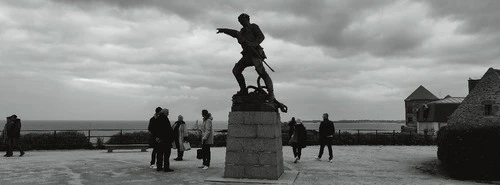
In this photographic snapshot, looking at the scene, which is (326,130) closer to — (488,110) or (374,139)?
(488,110)

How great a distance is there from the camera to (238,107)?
33.8 feet

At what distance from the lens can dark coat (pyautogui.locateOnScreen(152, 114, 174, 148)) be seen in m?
11.0

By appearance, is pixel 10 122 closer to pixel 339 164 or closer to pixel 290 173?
pixel 290 173

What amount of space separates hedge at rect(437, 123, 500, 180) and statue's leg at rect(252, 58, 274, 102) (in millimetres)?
5524

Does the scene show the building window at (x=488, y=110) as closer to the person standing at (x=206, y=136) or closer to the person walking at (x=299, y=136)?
the person walking at (x=299, y=136)

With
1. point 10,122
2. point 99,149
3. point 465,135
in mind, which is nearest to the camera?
point 465,135

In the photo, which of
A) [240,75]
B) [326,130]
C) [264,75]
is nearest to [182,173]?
[240,75]

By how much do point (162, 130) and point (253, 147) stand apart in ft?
8.93

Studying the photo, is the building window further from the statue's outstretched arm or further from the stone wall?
the stone wall

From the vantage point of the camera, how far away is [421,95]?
81.8 m

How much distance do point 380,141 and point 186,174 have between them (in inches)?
760

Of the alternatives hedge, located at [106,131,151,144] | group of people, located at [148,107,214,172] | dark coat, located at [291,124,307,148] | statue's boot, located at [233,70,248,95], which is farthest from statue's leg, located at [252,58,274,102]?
hedge, located at [106,131,151,144]

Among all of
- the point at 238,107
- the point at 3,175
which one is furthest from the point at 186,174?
the point at 3,175

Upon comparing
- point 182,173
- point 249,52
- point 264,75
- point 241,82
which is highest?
point 249,52
